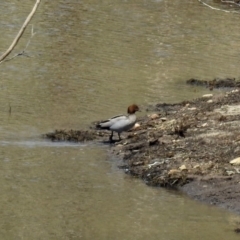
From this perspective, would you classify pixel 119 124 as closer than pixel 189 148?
No

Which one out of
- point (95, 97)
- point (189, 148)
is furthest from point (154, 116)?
point (189, 148)

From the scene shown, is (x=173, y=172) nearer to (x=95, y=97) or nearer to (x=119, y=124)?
(x=119, y=124)

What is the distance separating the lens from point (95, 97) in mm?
15469

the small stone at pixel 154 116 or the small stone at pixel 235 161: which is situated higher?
the small stone at pixel 235 161

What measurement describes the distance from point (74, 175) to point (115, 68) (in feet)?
24.9

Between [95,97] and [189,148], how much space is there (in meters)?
4.71

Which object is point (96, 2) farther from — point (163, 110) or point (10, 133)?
point (10, 133)

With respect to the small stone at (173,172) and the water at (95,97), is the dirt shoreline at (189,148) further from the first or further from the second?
the water at (95,97)

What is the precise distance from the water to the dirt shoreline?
219 millimetres

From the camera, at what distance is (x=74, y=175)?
1059cm

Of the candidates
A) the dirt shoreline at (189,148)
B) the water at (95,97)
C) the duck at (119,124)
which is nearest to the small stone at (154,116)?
the dirt shoreline at (189,148)

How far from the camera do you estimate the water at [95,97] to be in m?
8.82

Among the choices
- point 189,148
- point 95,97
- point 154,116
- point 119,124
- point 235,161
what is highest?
point 235,161

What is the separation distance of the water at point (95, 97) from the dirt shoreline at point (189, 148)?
219 millimetres
